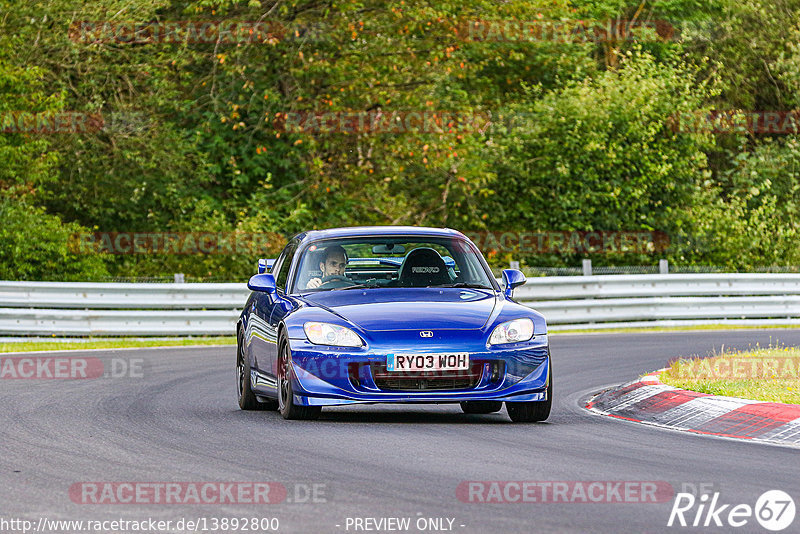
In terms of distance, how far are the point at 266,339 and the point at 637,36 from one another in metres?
33.5

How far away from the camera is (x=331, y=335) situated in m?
→ 10.6

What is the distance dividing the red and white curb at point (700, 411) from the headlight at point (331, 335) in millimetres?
2341

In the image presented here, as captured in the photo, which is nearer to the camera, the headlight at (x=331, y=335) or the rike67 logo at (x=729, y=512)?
the rike67 logo at (x=729, y=512)

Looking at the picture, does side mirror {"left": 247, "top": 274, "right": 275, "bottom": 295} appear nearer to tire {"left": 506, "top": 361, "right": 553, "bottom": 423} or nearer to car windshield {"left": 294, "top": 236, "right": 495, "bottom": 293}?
car windshield {"left": 294, "top": 236, "right": 495, "bottom": 293}

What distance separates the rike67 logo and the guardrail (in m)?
15.9

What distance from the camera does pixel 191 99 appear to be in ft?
103

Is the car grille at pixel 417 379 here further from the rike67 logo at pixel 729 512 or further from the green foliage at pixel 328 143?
the green foliage at pixel 328 143

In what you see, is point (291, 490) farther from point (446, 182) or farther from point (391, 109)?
point (446, 182)

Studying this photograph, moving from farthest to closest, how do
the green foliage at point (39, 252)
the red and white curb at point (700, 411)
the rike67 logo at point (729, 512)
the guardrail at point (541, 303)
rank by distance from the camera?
the green foliage at point (39, 252), the guardrail at point (541, 303), the red and white curb at point (700, 411), the rike67 logo at point (729, 512)

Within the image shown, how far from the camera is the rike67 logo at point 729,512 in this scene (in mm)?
6508

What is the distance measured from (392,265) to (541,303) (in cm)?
1249

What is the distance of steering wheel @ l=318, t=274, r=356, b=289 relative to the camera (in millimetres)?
11773

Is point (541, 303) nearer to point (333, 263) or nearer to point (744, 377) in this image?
A: point (744, 377)

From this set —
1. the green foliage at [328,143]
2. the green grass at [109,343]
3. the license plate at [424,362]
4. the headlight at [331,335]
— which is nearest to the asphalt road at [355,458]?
the license plate at [424,362]
